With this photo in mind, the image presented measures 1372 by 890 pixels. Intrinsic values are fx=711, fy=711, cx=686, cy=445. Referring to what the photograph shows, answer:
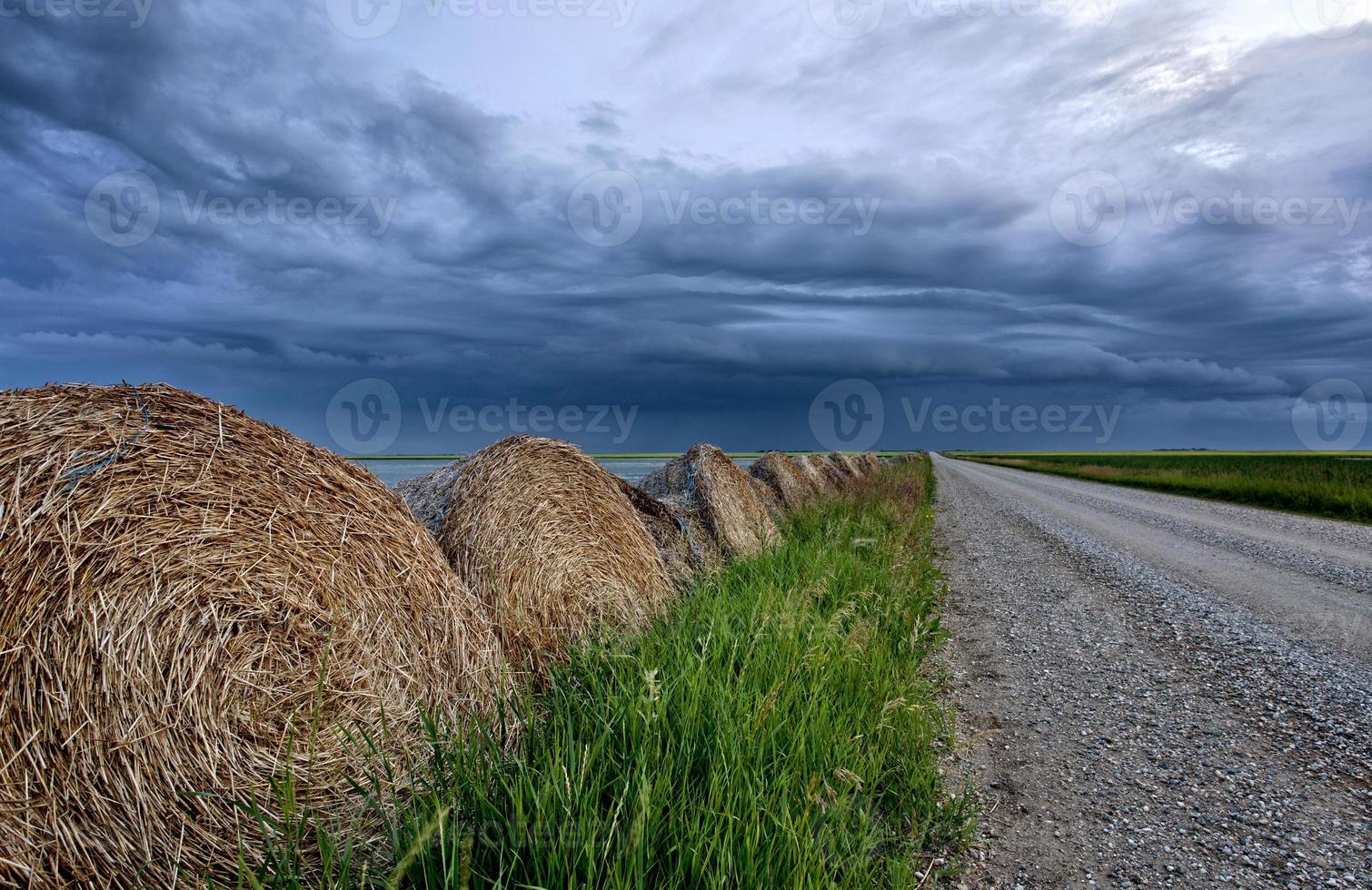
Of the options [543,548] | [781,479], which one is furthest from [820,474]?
[543,548]

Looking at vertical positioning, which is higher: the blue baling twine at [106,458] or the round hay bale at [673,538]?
the blue baling twine at [106,458]

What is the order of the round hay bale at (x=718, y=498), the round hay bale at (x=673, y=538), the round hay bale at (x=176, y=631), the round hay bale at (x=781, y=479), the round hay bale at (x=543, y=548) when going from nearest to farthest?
the round hay bale at (x=176, y=631)
the round hay bale at (x=543, y=548)
the round hay bale at (x=673, y=538)
the round hay bale at (x=718, y=498)
the round hay bale at (x=781, y=479)

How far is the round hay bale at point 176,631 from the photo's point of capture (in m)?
2.39

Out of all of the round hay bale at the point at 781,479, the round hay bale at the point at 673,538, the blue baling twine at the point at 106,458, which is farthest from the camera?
the round hay bale at the point at 781,479

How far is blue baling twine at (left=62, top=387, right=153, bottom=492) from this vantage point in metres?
2.71

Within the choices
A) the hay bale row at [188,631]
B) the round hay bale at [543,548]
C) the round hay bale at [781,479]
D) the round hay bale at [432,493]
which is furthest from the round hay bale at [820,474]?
the hay bale row at [188,631]

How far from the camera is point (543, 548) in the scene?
5367mm

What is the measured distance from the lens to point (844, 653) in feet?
14.9

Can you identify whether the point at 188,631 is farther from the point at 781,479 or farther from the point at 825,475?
the point at 825,475

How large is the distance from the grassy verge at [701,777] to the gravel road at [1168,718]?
491mm

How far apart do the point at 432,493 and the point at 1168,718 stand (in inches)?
230

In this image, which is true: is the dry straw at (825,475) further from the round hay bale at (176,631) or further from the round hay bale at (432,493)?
the round hay bale at (176,631)

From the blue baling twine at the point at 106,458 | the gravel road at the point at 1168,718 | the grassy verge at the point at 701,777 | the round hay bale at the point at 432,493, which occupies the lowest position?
→ the gravel road at the point at 1168,718

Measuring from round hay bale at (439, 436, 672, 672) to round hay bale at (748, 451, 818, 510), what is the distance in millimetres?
9570
